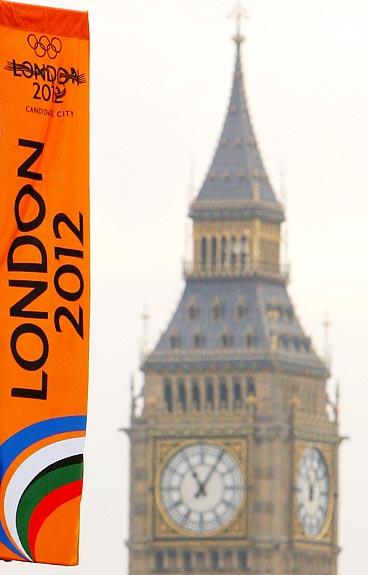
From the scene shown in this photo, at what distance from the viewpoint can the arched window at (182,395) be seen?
156 m

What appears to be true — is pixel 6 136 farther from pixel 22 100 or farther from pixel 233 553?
pixel 233 553

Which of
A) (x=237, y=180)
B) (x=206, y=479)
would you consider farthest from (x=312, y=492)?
(x=237, y=180)

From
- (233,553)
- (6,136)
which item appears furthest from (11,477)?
(233,553)

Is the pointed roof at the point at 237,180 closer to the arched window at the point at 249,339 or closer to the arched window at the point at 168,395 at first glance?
the arched window at the point at 249,339

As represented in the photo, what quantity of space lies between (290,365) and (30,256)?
10698 cm

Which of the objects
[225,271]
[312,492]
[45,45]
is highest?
[225,271]

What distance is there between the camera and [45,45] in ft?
167

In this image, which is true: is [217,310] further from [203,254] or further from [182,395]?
[182,395]

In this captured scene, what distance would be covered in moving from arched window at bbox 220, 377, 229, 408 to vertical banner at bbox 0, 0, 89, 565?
104 meters

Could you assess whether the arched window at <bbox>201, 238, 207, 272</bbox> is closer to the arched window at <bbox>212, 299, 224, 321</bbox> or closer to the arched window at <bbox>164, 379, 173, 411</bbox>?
the arched window at <bbox>212, 299, 224, 321</bbox>

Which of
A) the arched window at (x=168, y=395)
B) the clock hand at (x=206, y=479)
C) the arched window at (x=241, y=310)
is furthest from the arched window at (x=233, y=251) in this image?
the clock hand at (x=206, y=479)

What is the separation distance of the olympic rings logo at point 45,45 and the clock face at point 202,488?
10427 cm

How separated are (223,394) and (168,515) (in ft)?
17.3

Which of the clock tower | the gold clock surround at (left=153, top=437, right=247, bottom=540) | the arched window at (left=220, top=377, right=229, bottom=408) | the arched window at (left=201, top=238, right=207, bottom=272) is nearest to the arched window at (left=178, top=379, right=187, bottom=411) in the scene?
the clock tower
